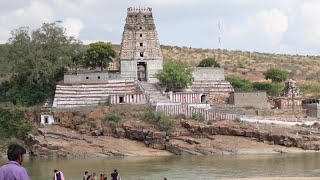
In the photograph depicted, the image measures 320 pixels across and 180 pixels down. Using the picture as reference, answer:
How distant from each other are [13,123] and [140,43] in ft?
56.2

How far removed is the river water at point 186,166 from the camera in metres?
36.2

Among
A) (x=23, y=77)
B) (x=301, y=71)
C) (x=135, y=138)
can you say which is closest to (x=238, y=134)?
(x=135, y=138)

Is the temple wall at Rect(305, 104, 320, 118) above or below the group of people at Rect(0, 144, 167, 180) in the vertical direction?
below

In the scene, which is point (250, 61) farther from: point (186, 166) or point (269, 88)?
point (186, 166)

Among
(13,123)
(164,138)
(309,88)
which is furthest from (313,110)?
(13,123)

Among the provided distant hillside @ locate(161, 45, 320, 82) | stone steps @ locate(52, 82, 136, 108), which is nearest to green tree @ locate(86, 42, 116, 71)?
stone steps @ locate(52, 82, 136, 108)

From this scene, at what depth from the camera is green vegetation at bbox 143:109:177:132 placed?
53.5m

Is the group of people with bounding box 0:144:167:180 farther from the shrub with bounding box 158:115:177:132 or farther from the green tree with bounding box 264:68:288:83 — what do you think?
the green tree with bounding box 264:68:288:83

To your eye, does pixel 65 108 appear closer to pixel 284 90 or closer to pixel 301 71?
pixel 284 90

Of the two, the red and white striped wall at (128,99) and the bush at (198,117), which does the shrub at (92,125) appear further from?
the bush at (198,117)

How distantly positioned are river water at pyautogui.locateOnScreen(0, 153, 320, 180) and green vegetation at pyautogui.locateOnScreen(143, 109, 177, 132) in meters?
4.86

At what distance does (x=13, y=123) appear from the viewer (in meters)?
58.6

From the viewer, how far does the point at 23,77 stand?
224 ft

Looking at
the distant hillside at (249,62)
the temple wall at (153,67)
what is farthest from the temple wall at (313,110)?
the distant hillside at (249,62)
